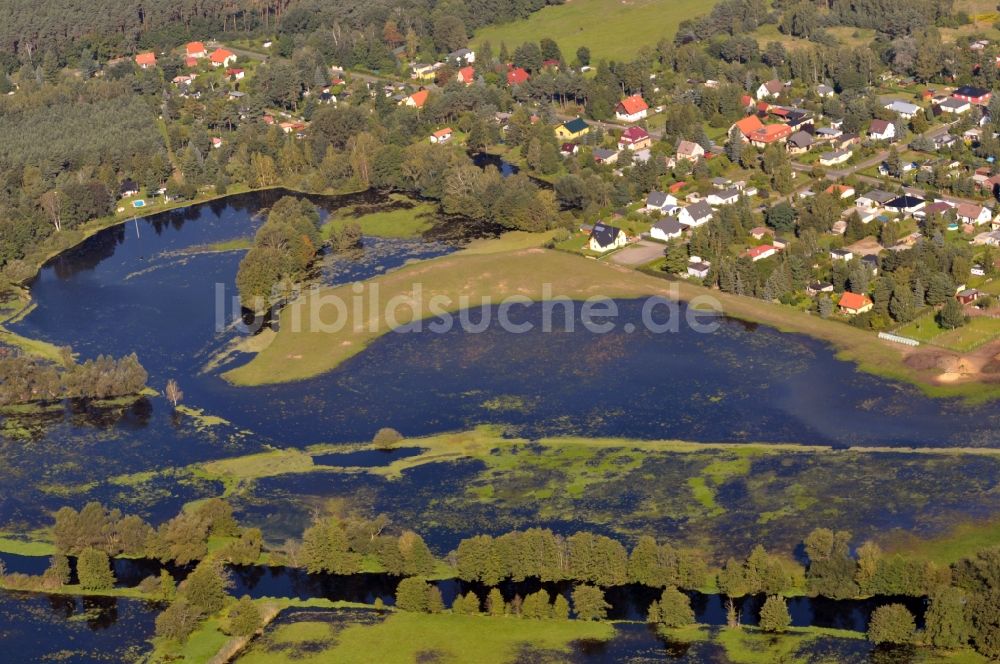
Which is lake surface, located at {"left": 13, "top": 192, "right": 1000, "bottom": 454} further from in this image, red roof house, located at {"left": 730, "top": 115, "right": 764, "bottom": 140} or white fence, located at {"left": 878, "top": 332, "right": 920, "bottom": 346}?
red roof house, located at {"left": 730, "top": 115, "right": 764, "bottom": 140}

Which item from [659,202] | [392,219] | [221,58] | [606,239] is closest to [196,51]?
[221,58]

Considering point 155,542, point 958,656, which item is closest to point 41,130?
point 155,542

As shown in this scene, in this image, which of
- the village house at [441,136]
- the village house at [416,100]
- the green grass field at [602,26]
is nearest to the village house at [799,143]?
the village house at [441,136]

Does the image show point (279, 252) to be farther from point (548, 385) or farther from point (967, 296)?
point (967, 296)

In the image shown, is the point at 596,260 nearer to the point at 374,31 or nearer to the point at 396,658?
the point at 396,658

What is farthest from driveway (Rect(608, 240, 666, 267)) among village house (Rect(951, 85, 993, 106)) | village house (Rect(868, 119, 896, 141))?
village house (Rect(951, 85, 993, 106))
